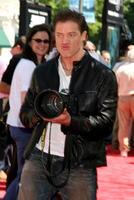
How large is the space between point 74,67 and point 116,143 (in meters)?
10.3

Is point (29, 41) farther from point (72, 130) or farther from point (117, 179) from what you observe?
point (117, 179)

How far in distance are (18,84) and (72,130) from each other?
2.02 meters

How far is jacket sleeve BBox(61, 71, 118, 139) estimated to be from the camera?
4543 millimetres

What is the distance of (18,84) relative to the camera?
6.49m

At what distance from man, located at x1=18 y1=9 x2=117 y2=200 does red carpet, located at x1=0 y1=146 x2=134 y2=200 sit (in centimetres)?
383

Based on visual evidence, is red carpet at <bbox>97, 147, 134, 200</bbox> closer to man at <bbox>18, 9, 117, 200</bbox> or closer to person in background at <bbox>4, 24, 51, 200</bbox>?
person in background at <bbox>4, 24, 51, 200</bbox>

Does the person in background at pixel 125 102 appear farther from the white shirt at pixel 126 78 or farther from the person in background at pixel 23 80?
the person in background at pixel 23 80

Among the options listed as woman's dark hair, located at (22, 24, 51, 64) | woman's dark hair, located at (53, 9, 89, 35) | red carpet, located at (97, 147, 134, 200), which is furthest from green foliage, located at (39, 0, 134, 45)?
woman's dark hair, located at (53, 9, 89, 35)

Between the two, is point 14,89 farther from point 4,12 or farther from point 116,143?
point 4,12

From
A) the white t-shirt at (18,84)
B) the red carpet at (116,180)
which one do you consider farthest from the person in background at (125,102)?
the white t-shirt at (18,84)

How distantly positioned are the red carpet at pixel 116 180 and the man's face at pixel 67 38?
404 cm

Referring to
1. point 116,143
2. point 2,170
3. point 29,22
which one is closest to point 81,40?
point 2,170

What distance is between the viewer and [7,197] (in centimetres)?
642

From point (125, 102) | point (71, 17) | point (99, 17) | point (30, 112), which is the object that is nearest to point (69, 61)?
point (71, 17)
